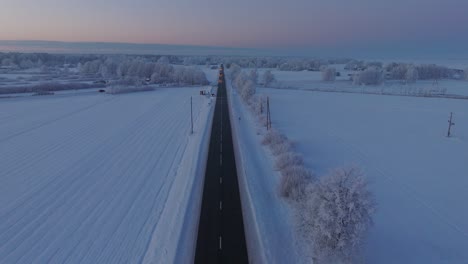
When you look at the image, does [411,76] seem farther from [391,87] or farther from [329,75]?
[329,75]

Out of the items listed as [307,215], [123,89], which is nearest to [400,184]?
[307,215]

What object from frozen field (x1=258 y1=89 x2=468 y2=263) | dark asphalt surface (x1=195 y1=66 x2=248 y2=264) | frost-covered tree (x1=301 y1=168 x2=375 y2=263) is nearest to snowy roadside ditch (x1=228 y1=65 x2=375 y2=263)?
frost-covered tree (x1=301 y1=168 x2=375 y2=263)

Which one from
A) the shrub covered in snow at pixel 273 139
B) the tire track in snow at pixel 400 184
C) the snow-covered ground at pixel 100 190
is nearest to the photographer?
the snow-covered ground at pixel 100 190

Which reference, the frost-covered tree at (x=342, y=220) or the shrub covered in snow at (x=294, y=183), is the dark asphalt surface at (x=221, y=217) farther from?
the frost-covered tree at (x=342, y=220)

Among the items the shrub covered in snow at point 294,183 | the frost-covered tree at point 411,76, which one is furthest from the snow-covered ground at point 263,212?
the frost-covered tree at point 411,76

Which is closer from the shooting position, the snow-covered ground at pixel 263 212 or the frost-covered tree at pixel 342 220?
the frost-covered tree at pixel 342 220
